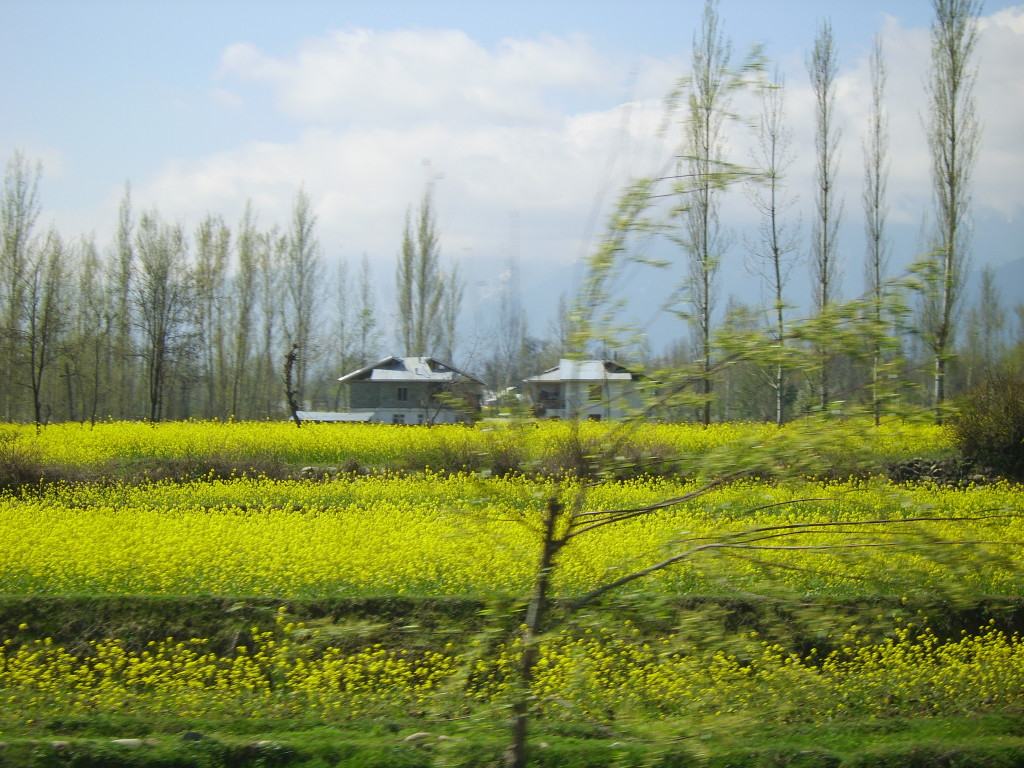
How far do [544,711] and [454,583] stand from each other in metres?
2.97

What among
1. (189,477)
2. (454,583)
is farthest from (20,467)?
(454,583)

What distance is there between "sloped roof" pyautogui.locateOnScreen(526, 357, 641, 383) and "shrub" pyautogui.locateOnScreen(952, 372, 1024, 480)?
1569 cm

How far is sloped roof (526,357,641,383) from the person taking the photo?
10.0ft

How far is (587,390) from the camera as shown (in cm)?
311

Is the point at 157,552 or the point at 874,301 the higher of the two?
the point at 874,301

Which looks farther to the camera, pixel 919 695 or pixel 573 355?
pixel 919 695

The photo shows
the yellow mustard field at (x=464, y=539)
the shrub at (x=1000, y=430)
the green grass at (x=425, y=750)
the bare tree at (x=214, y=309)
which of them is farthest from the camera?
the bare tree at (x=214, y=309)

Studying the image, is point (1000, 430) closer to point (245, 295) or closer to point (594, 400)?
point (594, 400)

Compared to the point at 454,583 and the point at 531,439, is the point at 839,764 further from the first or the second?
the point at 454,583

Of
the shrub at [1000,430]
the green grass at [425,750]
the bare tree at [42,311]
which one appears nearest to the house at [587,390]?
the green grass at [425,750]

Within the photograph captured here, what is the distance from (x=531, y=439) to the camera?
3.06 m

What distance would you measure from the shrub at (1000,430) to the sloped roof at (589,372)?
15.7 m

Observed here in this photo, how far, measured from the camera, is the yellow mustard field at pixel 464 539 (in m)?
2.85

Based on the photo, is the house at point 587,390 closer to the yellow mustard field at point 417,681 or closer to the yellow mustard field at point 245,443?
the yellow mustard field at point 417,681
